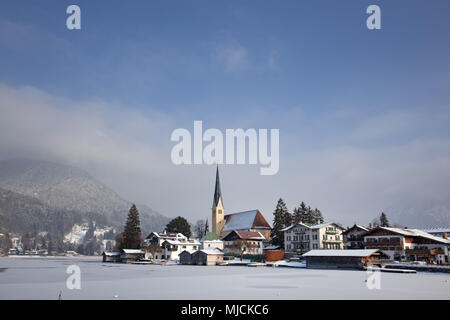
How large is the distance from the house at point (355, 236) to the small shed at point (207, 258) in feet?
94.9

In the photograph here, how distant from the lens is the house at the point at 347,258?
67938 mm

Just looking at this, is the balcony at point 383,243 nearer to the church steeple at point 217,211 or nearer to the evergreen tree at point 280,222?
the evergreen tree at point 280,222

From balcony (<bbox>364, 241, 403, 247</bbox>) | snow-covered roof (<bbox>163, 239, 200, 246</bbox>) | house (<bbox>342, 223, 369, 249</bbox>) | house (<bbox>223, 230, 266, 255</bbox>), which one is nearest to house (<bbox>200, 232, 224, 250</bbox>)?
snow-covered roof (<bbox>163, 239, 200, 246</bbox>)

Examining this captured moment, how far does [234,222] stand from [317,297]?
355 ft

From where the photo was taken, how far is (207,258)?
302ft

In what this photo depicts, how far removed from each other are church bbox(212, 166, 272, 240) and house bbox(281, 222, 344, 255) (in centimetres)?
2700

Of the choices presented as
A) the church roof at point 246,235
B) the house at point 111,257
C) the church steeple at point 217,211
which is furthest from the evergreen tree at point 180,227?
the house at point 111,257

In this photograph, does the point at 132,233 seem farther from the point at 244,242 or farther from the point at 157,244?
the point at 244,242

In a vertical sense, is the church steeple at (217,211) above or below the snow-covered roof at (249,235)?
above

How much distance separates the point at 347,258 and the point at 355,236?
2002 centimetres

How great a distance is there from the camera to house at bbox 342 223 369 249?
87500 millimetres

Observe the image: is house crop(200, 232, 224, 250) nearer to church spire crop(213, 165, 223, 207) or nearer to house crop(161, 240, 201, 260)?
house crop(161, 240, 201, 260)

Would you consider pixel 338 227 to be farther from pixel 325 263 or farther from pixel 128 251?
pixel 128 251

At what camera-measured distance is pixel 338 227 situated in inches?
3762
